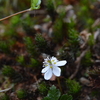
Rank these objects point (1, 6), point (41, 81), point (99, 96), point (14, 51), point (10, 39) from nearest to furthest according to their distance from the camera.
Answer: point (99, 96)
point (41, 81)
point (14, 51)
point (10, 39)
point (1, 6)

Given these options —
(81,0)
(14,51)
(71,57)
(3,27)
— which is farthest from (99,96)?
(3,27)

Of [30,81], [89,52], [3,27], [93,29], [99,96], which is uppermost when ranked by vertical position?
[3,27]

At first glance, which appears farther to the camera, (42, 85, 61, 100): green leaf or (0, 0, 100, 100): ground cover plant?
(0, 0, 100, 100): ground cover plant

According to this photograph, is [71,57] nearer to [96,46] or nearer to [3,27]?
[96,46]

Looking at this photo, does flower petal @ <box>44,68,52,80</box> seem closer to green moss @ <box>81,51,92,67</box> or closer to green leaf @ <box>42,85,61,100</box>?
green leaf @ <box>42,85,61,100</box>

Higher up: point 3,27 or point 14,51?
point 3,27

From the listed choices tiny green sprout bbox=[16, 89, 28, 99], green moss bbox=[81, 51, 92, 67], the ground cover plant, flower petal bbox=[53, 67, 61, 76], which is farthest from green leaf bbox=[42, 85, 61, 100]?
green moss bbox=[81, 51, 92, 67]

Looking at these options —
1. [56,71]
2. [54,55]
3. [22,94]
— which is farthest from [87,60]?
[22,94]

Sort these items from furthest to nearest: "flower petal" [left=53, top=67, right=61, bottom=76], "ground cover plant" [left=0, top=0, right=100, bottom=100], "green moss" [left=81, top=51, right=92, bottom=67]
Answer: "green moss" [left=81, top=51, right=92, bottom=67] → "ground cover plant" [left=0, top=0, right=100, bottom=100] → "flower petal" [left=53, top=67, right=61, bottom=76]
